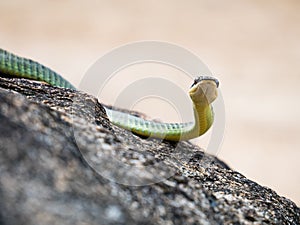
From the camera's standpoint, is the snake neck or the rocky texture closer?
the rocky texture

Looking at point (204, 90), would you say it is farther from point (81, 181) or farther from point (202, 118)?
point (81, 181)

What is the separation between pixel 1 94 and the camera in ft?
2.83

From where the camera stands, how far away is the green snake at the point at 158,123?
212 centimetres

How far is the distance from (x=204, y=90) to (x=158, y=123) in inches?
11.8

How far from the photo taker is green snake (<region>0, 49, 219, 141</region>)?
6.95 feet

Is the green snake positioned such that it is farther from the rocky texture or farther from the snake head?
the rocky texture

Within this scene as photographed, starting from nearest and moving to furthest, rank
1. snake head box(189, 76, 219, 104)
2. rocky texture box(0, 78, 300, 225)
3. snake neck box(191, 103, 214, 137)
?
rocky texture box(0, 78, 300, 225) < snake head box(189, 76, 219, 104) < snake neck box(191, 103, 214, 137)

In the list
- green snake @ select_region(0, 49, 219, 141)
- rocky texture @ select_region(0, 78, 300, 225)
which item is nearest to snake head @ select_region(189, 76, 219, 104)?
green snake @ select_region(0, 49, 219, 141)

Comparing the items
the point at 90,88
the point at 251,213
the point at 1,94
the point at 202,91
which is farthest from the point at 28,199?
the point at 202,91

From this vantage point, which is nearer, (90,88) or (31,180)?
(31,180)

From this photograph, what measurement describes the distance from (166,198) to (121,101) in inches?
68.8

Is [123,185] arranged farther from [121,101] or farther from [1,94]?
[121,101]

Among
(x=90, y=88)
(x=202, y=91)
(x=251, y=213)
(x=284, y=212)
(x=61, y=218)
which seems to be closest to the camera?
(x=61, y=218)

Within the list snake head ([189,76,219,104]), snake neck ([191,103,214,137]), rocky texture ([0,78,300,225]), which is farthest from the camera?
snake neck ([191,103,214,137])
